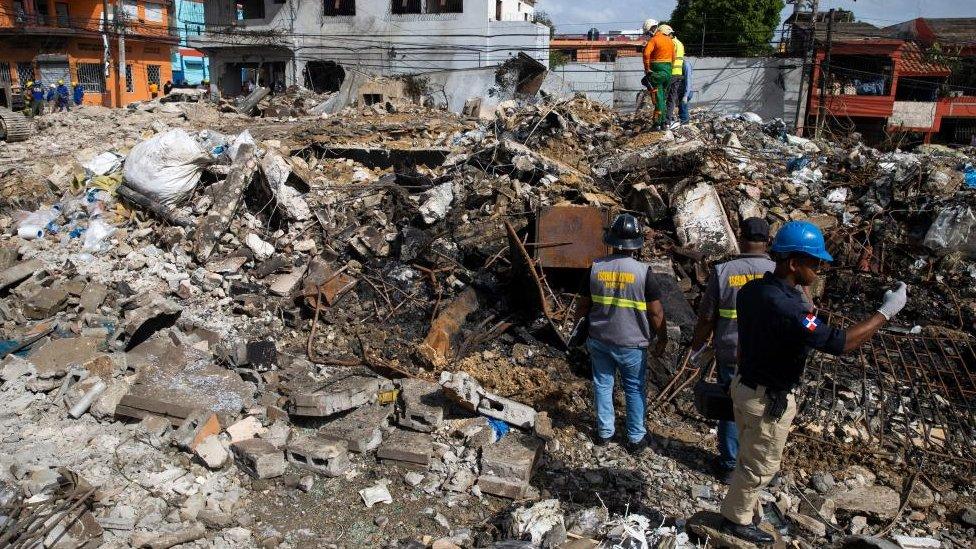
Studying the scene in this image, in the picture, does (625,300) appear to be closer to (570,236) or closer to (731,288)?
(731,288)

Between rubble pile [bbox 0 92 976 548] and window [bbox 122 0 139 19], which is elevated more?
window [bbox 122 0 139 19]

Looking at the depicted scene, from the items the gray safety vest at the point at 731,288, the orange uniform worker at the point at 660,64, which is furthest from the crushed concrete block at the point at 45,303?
the orange uniform worker at the point at 660,64

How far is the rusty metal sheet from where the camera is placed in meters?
5.55

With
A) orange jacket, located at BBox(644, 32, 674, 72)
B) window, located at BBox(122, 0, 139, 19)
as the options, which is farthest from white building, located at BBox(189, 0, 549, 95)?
orange jacket, located at BBox(644, 32, 674, 72)

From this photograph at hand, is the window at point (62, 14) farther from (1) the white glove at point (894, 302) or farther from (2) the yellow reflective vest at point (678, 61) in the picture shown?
(1) the white glove at point (894, 302)

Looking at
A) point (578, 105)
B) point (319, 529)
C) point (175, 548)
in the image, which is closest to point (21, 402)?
point (175, 548)

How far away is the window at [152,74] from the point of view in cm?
3325

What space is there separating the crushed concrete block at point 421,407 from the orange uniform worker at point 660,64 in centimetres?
638

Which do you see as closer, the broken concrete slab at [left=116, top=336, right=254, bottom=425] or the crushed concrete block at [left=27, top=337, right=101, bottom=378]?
the broken concrete slab at [left=116, top=336, right=254, bottom=425]

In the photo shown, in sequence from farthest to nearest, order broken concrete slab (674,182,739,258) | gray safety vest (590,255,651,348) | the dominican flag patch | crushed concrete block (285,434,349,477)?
broken concrete slab (674,182,739,258)
crushed concrete block (285,434,349,477)
gray safety vest (590,255,651,348)
the dominican flag patch

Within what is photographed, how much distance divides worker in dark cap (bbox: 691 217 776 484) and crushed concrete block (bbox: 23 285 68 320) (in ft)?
18.9

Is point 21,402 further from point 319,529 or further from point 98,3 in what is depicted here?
point 98,3

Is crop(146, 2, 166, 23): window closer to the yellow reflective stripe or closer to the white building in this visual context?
the white building

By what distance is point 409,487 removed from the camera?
3818 mm
